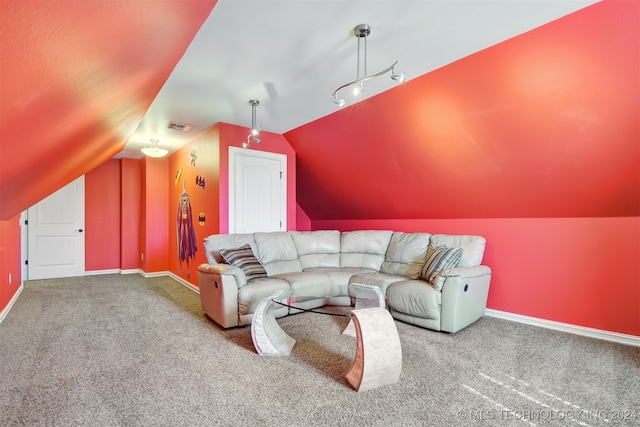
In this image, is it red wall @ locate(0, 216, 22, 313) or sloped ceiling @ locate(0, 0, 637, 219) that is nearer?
sloped ceiling @ locate(0, 0, 637, 219)

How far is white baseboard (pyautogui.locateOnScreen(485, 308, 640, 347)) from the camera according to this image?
2742mm

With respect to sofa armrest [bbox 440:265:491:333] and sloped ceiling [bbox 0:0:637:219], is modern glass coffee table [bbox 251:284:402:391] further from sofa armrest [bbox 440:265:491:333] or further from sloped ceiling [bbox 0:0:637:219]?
sloped ceiling [bbox 0:0:637:219]

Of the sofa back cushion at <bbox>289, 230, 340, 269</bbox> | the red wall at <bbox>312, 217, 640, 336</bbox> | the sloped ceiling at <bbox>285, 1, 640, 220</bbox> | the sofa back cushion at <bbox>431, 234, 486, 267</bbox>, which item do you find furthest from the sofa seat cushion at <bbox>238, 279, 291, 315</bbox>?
the red wall at <bbox>312, 217, 640, 336</bbox>

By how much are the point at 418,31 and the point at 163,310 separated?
4.01 m

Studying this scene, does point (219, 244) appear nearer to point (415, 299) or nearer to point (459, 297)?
point (415, 299)

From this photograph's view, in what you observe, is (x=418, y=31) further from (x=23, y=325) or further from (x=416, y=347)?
(x=23, y=325)

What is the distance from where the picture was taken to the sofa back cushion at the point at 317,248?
4.44 m

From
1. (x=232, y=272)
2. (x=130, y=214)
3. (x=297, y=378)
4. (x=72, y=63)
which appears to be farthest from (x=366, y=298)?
(x=130, y=214)

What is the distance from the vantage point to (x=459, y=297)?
2959mm

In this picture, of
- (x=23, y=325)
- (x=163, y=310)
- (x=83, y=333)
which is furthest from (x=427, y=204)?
(x=23, y=325)

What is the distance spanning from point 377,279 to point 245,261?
151 centimetres

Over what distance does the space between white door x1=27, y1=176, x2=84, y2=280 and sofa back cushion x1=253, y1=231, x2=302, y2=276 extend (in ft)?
14.6

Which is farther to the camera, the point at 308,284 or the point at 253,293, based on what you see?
the point at 308,284

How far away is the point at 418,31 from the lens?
2262 millimetres
